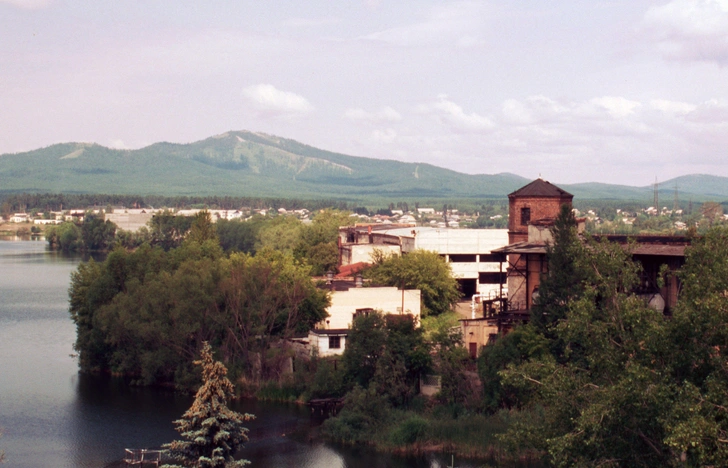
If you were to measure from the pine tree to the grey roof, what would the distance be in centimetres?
2345

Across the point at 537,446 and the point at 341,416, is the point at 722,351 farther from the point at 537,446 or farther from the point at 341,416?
the point at 341,416

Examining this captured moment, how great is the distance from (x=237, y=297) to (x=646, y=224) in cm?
9704

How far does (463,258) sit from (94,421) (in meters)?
30.6

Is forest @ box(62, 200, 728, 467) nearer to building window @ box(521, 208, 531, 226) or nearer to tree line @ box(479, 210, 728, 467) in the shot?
tree line @ box(479, 210, 728, 467)

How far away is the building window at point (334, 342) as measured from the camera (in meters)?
33.2

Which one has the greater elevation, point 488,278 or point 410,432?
point 488,278

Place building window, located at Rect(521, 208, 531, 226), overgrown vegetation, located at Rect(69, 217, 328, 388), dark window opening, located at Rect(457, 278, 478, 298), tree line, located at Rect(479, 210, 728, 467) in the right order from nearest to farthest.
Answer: tree line, located at Rect(479, 210, 728, 467) < overgrown vegetation, located at Rect(69, 217, 328, 388) < building window, located at Rect(521, 208, 531, 226) < dark window opening, located at Rect(457, 278, 478, 298)

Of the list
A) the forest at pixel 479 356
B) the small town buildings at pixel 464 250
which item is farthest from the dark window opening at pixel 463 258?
the forest at pixel 479 356

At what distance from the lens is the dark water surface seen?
2581 centimetres

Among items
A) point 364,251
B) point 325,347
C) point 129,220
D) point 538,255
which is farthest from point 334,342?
point 129,220

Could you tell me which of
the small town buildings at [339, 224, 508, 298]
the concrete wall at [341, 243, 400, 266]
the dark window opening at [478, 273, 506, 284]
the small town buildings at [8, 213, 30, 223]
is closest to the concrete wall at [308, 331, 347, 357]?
the small town buildings at [339, 224, 508, 298]

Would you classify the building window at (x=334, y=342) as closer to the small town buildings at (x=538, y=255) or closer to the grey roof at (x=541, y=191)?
the small town buildings at (x=538, y=255)

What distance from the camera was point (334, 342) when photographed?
33250mm

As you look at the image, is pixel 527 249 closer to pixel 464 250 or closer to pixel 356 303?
pixel 356 303
